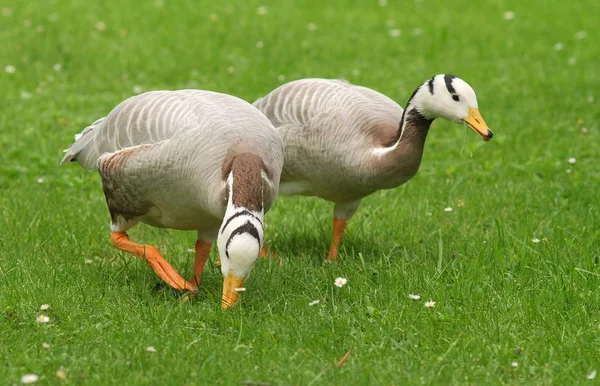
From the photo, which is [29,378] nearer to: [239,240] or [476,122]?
[239,240]

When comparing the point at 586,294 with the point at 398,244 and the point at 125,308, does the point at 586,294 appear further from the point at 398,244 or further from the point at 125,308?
the point at 125,308

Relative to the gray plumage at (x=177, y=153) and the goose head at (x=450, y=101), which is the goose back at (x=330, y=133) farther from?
the gray plumage at (x=177, y=153)

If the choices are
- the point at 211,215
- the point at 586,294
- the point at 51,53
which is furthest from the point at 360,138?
the point at 51,53

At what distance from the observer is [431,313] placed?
4945mm

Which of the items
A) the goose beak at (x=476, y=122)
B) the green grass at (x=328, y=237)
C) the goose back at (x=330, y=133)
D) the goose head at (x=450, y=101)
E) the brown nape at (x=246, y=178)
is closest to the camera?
the green grass at (x=328, y=237)

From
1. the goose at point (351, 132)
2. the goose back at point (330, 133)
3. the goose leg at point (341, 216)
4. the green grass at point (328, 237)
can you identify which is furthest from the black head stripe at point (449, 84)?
the goose leg at point (341, 216)

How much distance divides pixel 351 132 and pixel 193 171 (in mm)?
1283

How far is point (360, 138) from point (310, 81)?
0.79m

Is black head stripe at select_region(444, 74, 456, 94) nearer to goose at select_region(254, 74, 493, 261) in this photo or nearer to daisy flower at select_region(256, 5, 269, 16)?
goose at select_region(254, 74, 493, 261)

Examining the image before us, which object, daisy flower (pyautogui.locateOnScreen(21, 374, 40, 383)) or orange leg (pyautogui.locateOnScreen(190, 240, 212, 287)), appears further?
orange leg (pyautogui.locateOnScreen(190, 240, 212, 287))

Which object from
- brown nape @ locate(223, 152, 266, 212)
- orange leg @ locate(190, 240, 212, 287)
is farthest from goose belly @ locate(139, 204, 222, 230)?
brown nape @ locate(223, 152, 266, 212)

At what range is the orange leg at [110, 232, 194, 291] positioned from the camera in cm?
543

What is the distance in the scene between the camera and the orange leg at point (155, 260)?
5434 mm

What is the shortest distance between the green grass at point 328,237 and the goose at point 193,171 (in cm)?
35
